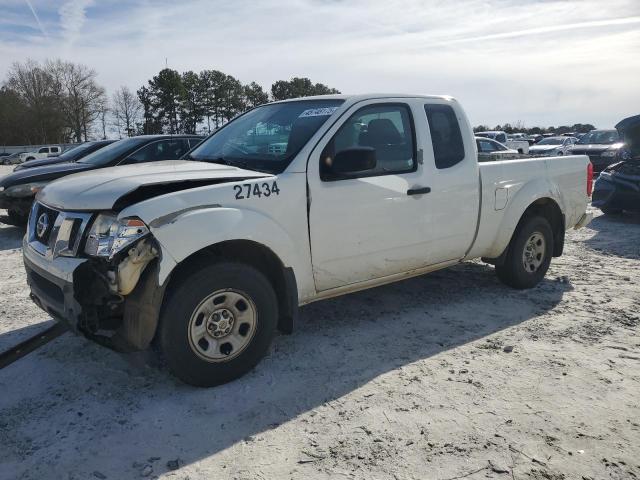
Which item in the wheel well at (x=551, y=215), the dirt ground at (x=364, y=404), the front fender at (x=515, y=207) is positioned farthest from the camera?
the wheel well at (x=551, y=215)

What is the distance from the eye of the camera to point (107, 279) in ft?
10.4

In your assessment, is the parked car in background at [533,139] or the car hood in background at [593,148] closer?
the car hood in background at [593,148]

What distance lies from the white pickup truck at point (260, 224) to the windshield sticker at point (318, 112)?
22 mm

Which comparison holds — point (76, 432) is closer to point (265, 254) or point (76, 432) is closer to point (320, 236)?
point (265, 254)

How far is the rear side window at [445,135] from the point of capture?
471cm

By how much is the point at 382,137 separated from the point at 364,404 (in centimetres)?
216

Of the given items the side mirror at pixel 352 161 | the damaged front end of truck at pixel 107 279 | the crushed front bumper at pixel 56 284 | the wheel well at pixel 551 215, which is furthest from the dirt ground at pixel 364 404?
the side mirror at pixel 352 161

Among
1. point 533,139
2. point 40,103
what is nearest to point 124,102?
point 40,103

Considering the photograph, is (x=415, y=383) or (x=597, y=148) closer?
(x=415, y=383)

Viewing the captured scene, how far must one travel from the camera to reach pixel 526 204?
544 centimetres

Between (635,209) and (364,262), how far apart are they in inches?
332

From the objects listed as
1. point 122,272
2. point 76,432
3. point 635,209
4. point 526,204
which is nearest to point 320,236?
point 122,272

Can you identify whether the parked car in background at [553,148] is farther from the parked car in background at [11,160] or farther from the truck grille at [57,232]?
the parked car in background at [11,160]

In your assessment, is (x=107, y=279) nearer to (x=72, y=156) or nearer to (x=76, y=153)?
(x=72, y=156)
